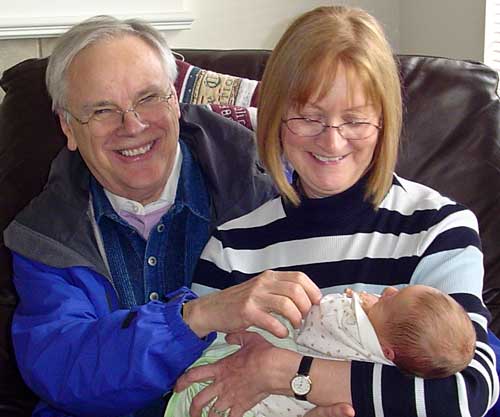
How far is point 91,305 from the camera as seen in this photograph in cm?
180

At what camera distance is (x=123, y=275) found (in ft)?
6.19

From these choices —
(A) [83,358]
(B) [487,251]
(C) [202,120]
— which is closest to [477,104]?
(B) [487,251]

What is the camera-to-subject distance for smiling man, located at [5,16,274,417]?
1.79m

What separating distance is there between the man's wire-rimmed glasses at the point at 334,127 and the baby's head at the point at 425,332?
30 centimetres

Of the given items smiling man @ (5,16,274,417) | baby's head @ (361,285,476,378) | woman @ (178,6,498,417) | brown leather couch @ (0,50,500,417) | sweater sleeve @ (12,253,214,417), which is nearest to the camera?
baby's head @ (361,285,476,378)

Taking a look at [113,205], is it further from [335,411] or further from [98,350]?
[335,411]

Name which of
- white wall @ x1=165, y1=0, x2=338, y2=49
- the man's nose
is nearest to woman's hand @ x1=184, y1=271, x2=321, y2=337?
the man's nose

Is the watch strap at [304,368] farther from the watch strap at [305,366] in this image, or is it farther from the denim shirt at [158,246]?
the denim shirt at [158,246]

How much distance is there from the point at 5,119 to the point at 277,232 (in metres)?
0.91

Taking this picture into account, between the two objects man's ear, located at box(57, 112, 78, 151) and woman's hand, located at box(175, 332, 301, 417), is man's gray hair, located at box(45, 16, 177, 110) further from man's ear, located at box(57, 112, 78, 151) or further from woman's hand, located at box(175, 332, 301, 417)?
woman's hand, located at box(175, 332, 301, 417)

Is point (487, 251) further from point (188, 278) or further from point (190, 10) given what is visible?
point (190, 10)

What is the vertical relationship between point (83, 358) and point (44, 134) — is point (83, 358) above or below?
below

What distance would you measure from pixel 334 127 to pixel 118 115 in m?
0.53

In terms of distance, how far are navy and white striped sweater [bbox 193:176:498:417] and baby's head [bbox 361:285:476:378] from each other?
5 cm
